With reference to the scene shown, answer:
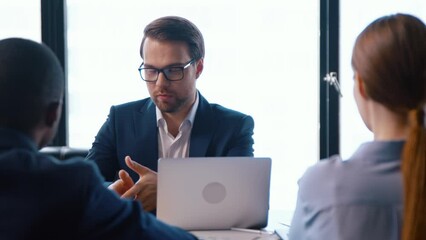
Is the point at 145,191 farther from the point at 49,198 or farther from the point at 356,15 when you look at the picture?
the point at 356,15

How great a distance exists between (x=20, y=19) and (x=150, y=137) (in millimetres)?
1621

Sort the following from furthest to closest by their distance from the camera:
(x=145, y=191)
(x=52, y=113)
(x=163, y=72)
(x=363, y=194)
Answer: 1. (x=163, y=72)
2. (x=145, y=191)
3. (x=363, y=194)
4. (x=52, y=113)

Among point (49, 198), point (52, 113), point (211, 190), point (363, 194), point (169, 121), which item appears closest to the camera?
point (49, 198)

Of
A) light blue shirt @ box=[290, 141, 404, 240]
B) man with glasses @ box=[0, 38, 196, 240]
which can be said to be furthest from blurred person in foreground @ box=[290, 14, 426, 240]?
man with glasses @ box=[0, 38, 196, 240]

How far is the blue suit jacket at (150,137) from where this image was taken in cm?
254

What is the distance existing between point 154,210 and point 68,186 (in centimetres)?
108

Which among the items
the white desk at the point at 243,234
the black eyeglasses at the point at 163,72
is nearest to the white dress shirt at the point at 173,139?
the black eyeglasses at the point at 163,72

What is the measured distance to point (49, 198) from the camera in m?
1.10

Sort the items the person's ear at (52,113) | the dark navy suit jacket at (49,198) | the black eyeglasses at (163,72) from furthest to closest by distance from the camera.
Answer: the black eyeglasses at (163,72) → the person's ear at (52,113) → the dark navy suit jacket at (49,198)

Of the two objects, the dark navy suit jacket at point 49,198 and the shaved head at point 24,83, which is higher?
the shaved head at point 24,83

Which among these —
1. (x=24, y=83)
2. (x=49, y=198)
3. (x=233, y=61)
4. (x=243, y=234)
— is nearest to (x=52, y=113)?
(x=24, y=83)

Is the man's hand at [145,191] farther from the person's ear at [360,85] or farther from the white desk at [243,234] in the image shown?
the person's ear at [360,85]

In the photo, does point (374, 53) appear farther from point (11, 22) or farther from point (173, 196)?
point (11, 22)

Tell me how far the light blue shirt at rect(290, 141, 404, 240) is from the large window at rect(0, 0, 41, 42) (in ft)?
8.72
